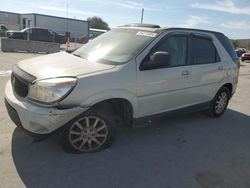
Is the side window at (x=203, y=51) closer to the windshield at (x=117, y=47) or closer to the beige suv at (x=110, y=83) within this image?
the beige suv at (x=110, y=83)

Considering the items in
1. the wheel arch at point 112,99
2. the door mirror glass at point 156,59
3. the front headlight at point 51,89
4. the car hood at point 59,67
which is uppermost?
the door mirror glass at point 156,59

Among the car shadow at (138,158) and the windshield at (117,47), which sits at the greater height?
the windshield at (117,47)

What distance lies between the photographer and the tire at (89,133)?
3955 millimetres

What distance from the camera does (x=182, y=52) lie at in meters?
5.18

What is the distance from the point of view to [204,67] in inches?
220

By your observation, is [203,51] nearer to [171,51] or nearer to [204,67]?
[204,67]

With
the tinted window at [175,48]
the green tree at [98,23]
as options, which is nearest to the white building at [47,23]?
the green tree at [98,23]

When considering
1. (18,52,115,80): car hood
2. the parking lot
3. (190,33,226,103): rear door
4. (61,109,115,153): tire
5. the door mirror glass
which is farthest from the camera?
(190,33,226,103): rear door

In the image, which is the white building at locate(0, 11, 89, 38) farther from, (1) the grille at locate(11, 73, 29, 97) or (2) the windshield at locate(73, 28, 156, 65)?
(1) the grille at locate(11, 73, 29, 97)

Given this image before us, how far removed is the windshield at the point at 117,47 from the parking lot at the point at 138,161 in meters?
1.31

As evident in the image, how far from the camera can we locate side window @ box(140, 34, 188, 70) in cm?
449

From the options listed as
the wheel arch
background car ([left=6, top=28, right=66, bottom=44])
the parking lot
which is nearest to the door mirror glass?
the wheel arch

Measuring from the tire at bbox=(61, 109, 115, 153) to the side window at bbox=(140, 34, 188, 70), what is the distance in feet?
3.22

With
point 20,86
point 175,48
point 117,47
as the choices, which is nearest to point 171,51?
point 175,48
